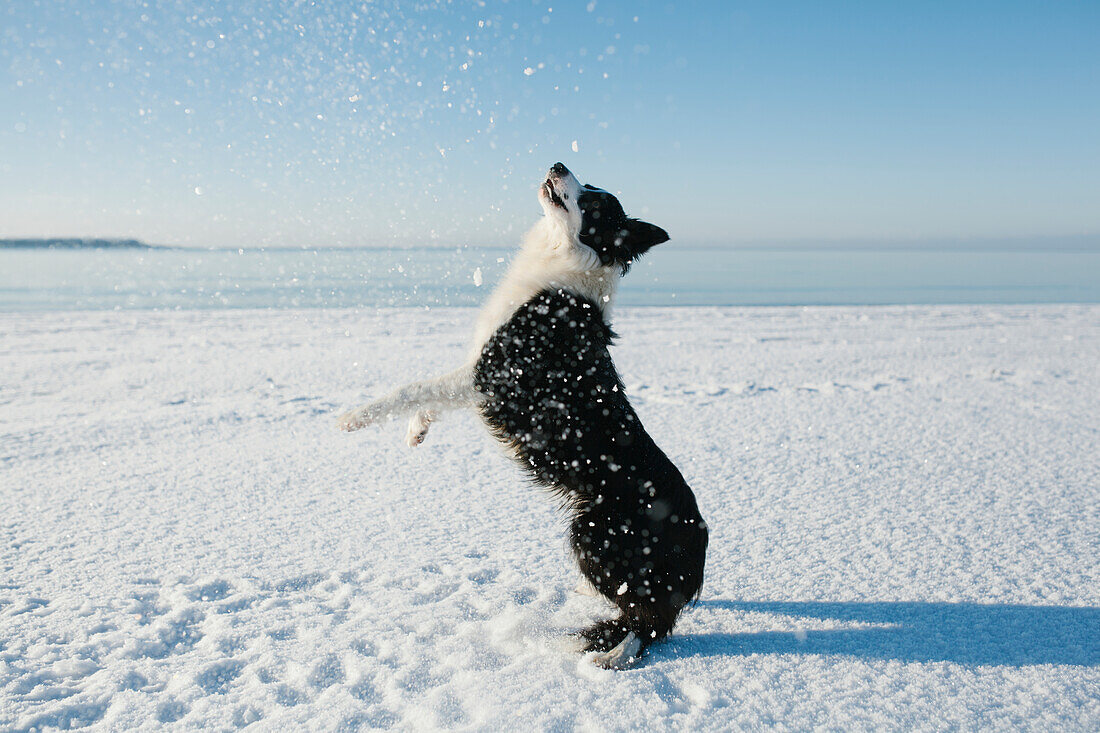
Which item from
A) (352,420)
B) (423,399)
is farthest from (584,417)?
(352,420)

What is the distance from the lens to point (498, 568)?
3.12 metres

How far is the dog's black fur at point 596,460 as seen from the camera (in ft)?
8.13

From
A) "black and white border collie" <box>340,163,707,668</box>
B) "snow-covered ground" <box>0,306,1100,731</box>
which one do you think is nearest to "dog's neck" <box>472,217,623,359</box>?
"black and white border collie" <box>340,163,707,668</box>

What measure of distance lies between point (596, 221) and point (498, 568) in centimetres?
173

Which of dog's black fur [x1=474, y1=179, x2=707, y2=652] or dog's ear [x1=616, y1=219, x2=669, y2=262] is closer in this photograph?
dog's black fur [x1=474, y1=179, x2=707, y2=652]

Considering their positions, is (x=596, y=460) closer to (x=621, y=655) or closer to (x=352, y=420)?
(x=621, y=655)

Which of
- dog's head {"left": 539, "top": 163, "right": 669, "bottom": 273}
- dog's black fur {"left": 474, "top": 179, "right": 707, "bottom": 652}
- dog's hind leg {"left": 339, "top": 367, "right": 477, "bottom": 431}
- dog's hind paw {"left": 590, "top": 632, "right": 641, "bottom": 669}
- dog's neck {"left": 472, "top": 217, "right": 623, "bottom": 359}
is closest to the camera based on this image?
dog's hind paw {"left": 590, "top": 632, "right": 641, "bottom": 669}

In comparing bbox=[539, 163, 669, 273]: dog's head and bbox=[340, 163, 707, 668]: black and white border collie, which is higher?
bbox=[539, 163, 669, 273]: dog's head

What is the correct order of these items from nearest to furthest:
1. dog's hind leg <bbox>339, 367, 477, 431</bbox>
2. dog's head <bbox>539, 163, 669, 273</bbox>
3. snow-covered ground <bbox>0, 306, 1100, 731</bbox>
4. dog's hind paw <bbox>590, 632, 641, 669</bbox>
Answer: snow-covered ground <bbox>0, 306, 1100, 731</bbox> < dog's hind paw <bbox>590, 632, 641, 669</bbox> < dog's hind leg <bbox>339, 367, 477, 431</bbox> < dog's head <bbox>539, 163, 669, 273</bbox>

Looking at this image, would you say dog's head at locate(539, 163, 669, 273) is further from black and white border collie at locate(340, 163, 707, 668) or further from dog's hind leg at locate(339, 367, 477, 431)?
dog's hind leg at locate(339, 367, 477, 431)

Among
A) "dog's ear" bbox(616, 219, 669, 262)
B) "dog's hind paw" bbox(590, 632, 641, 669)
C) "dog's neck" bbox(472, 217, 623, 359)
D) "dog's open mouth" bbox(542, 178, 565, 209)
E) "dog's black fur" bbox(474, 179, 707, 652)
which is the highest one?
"dog's open mouth" bbox(542, 178, 565, 209)

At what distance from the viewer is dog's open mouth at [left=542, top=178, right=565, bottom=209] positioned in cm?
313

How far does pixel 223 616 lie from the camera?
258cm

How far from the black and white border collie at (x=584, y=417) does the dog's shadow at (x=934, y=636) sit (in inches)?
12.6
